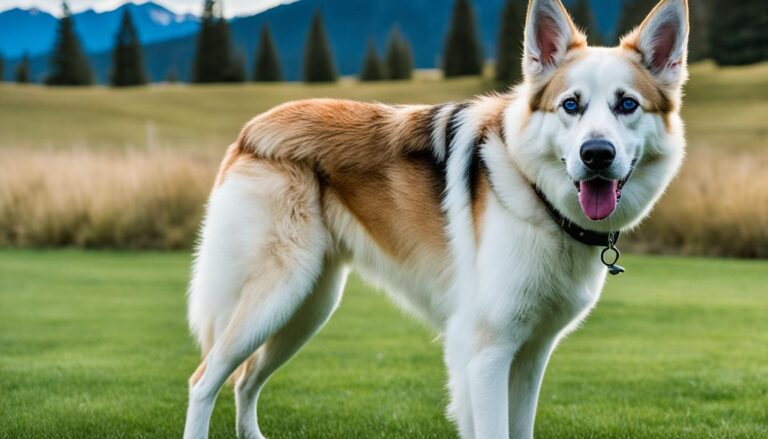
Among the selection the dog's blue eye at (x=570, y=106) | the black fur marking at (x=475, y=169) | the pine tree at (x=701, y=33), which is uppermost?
the dog's blue eye at (x=570, y=106)

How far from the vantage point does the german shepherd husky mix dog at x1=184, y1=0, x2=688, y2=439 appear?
11.3 ft

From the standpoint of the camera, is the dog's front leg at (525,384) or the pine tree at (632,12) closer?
the dog's front leg at (525,384)

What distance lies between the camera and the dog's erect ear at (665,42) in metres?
3.48

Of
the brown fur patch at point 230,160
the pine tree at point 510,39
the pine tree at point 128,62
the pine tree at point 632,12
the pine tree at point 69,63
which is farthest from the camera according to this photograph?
the pine tree at point 128,62

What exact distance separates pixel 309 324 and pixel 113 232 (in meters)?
11.2

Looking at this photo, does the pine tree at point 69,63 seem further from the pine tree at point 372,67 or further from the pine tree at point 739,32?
the pine tree at point 739,32

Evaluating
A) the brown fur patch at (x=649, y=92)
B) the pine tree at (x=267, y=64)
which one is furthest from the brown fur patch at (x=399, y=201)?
the pine tree at (x=267, y=64)

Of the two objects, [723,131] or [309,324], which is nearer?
[309,324]

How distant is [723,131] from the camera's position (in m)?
35.1

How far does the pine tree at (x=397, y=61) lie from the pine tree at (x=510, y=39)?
19.0 metres

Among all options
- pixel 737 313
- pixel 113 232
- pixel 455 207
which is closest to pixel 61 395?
pixel 455 207

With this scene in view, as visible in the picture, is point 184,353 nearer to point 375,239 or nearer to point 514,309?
point 375,239

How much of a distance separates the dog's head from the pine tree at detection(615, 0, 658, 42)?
44583 millimetres

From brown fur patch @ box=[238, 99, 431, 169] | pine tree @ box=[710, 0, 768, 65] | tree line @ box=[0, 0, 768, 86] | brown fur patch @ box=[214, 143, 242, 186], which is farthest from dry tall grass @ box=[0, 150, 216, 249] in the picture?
pine tree @ box=[710, 0, 768, 65]
